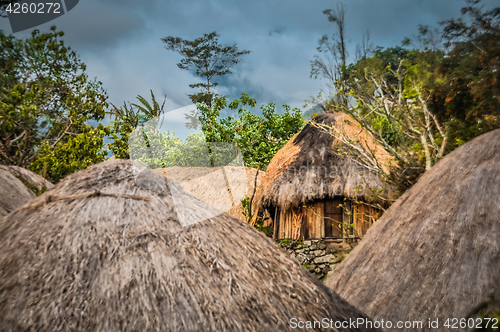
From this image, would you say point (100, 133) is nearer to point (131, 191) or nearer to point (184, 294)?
point (131, 191)

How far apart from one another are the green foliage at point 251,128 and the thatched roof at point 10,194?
8.08 metres

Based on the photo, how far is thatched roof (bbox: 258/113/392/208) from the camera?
8.52 meters

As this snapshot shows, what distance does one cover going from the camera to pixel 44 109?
36.2 feet

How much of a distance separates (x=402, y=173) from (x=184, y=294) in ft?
15.6

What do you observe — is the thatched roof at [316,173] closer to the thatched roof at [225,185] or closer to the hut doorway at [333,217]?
the hut doorway at [333,217]

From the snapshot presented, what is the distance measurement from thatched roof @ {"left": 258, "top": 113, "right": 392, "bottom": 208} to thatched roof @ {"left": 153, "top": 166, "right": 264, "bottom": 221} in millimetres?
811

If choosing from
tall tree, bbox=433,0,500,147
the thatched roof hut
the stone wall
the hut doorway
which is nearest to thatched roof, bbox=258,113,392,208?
the thatched roof hut

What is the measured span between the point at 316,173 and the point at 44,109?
33.7ft

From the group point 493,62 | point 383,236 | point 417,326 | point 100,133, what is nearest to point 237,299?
point 417,326

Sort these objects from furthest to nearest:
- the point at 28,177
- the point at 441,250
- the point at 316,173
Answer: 1. the point at 316,173
2. the point at 28,177
3. the point at 441,250

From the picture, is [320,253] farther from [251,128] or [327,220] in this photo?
[251,128]

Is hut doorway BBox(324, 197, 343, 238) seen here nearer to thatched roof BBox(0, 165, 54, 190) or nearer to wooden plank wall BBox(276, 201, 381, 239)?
wooden plank wall BBox(276, 201, 381, 239)

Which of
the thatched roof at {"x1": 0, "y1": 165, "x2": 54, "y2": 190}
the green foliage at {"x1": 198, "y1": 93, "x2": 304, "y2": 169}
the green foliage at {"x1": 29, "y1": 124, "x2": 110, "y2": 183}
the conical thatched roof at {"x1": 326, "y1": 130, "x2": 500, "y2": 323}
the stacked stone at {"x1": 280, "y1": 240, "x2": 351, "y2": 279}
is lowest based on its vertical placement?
the stacked stone at {"x1": 280, "y1": 240, "x2": 351, "y2": 279}

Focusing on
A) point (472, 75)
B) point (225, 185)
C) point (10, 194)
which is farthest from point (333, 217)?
point (10, 194)
